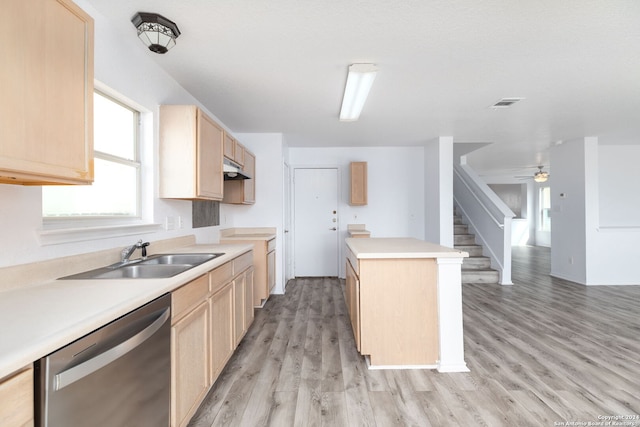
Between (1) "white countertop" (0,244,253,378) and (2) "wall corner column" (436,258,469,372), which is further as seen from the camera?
(2) "wall corner column" (436,258,469,372)

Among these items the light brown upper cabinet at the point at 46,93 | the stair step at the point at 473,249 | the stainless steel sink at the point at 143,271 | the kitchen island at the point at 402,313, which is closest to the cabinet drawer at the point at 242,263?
the stainless steel sink at the point at 143,271

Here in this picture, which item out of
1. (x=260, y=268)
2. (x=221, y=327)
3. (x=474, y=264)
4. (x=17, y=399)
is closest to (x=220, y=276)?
(x=221, y=327)

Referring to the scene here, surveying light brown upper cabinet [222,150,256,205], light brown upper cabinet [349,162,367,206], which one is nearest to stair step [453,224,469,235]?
light brown upper cabinet [349,162,367,206]

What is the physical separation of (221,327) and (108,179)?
4.31ft

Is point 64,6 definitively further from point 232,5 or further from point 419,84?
point 419,84

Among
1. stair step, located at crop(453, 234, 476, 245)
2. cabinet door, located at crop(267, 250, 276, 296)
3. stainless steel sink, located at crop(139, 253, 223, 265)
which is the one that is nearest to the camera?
stainless steel sink, located at crop(139, 253, 223, 265)

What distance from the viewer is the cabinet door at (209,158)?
2.40 metres

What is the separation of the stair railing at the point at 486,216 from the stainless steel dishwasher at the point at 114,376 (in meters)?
5.26

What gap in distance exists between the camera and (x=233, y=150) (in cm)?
327

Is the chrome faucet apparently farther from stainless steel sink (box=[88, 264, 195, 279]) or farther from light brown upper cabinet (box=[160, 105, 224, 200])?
light brown upper cabinet (box=[160, 105, 224, 200])

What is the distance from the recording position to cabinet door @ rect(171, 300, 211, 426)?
1.42m

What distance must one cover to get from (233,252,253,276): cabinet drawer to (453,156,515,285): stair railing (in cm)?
435

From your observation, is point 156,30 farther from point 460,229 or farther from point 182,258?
point 460,229

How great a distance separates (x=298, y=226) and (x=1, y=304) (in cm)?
445
